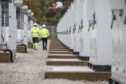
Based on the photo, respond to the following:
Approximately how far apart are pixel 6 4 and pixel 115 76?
21183 mm

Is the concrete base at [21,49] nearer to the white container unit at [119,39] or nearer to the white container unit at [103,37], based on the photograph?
the white container unit at [103,37]

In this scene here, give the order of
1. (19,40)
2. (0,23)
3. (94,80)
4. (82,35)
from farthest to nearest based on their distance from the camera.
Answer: (19,40) < (0,23) < (82,35) < (94,80)

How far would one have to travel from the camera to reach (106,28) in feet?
55.4

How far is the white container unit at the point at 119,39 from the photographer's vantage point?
8742 mm

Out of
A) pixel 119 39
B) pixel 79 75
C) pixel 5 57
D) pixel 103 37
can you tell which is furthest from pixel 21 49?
pixel 119 39

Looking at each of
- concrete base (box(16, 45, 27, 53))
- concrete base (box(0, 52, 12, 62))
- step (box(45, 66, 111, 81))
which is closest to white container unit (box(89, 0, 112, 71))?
step (box(45, 66, 111, 81))

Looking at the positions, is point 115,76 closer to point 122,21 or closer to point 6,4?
point 122,21

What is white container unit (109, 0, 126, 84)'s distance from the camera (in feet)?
28.7

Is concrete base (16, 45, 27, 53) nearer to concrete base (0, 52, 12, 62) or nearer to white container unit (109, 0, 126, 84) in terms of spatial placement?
concrete base (0, 52, 12, 62)

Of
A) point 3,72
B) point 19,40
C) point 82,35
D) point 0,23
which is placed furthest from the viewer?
point 19,40

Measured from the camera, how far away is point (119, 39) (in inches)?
362

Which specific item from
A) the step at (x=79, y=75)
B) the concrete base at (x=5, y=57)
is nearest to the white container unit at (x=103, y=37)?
the step at (x=79, y=75)

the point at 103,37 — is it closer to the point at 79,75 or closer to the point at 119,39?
the point at 79,75

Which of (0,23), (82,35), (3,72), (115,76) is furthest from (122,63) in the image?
(0,23)
